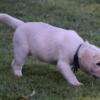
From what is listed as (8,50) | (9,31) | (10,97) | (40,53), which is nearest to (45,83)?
(40,53)

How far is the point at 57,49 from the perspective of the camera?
6.89 metres

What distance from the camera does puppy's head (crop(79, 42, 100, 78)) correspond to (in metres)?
6.50

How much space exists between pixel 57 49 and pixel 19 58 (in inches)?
29.4

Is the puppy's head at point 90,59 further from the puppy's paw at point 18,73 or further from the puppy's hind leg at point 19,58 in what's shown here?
the puppy's paw at point 18,73

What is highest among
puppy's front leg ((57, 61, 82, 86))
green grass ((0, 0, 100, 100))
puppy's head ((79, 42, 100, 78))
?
puppy's head ((79, 42, 100, 78))

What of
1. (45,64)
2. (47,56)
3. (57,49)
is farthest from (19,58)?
(45,64)

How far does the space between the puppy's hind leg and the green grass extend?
0.11 m

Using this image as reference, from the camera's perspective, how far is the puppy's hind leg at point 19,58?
23.7 ft

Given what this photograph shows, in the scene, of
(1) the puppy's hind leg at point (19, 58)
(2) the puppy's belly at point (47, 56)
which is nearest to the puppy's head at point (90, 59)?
(2) the puppy's belly at point (47, 56)

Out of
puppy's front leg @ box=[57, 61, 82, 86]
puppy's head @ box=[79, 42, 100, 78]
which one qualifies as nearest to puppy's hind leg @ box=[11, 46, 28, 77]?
puppy's front leg @ box=[57, 61, 82, 86]

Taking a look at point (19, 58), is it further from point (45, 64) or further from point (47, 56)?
point (45, 64)

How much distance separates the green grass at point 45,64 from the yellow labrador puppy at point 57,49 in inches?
10.2

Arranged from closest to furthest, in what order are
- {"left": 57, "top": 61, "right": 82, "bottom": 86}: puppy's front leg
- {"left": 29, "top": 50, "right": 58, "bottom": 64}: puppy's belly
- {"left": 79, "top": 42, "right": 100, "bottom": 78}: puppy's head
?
{"left": 79, "top": 42, "right": 100, "bottom": 78}: puppy's head < {"left": 57, "top": 61, "right": 82, "bottom": 86}: puppy's front leg < {"left": 29, "top": 50, "right": 58, "bottom": 64}: puppy's belly

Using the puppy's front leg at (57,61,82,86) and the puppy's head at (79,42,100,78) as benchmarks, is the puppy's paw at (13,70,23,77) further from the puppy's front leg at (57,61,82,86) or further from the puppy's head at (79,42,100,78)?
the puppy's head at (79,42,100,78)
